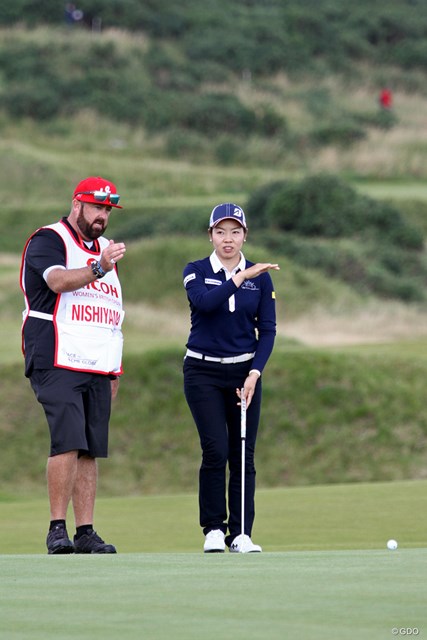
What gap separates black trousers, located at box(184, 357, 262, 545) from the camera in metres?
7.79

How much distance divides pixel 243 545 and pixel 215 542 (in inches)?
6.4

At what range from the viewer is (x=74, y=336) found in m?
7.47

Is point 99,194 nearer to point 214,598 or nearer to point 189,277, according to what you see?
point 189,277

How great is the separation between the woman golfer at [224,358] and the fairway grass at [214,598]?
5.63 ft

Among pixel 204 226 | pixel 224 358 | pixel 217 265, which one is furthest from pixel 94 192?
pixel 204 226

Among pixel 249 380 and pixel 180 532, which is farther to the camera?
pixel 180 532

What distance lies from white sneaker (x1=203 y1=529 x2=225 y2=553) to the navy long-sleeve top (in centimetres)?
91

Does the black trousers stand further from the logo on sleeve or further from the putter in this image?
the logo on sleeve

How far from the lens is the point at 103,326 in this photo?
759cm

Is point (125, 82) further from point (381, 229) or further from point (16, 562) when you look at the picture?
point (16, 562)

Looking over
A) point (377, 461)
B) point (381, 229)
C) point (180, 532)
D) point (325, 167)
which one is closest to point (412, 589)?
point (180, 532)

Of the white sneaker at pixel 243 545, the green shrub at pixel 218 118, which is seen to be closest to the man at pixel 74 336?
the white sneaker at pixel 243 545

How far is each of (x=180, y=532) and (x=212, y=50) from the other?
58.4m

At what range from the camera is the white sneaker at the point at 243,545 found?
24.6 ft
